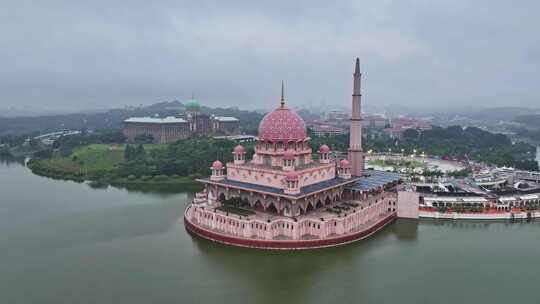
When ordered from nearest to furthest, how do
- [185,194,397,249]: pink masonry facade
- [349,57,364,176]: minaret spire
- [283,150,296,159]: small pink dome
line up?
[185,194,397,249]: pink masonry facade, [283,150,296,159]: small pink dome, [349,57,364,176]: minaret spire

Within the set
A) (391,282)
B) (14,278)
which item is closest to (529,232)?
(391,282)

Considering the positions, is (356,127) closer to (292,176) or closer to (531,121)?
(292,176)

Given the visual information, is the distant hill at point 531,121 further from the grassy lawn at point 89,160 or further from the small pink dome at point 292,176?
Result: the small pink dome at point 292,176

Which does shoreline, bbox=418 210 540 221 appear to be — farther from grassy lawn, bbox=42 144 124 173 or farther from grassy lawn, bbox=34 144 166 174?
grassy lawn, bbox=42 144 124 173

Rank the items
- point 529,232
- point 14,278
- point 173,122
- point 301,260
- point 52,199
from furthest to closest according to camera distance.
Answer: point 173,122
point 52,199
point 529,232
point 301,260
point 14,278

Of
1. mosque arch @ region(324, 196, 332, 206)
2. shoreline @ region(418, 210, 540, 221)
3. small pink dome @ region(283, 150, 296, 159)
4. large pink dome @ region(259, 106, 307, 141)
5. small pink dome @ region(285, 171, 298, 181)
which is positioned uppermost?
large pink dome @ region(259, 106, 307, 141)

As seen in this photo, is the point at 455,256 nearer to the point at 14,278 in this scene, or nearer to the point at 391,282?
the point at 391,282

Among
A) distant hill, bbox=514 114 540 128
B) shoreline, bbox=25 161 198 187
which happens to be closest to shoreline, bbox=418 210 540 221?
shoreline, bbox=25 161 198 187
